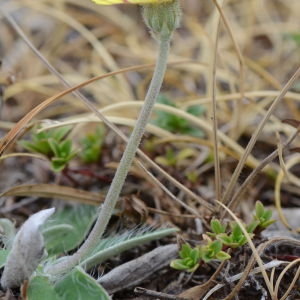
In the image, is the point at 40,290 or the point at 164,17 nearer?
the point at 164,17

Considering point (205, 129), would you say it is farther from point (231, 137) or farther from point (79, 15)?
point (79, 15)

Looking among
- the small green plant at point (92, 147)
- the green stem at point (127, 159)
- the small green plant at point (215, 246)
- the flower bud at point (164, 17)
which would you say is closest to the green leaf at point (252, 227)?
the small green plant at point (215, 246)

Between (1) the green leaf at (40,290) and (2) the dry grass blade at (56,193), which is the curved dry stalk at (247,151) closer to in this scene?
(2) the dry grass blade at (56,193)

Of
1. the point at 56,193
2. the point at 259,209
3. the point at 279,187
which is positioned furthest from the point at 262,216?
the point at 56,193

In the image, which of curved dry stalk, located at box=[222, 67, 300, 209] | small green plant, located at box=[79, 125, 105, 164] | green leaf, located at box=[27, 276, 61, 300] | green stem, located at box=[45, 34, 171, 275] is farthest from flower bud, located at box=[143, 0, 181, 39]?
small green plant, located at box=[79, 125, 105, 164]

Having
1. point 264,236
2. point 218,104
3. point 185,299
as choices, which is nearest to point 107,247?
point 185,299

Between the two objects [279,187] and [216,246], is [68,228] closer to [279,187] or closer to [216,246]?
[216,246]

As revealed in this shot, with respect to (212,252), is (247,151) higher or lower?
higher
